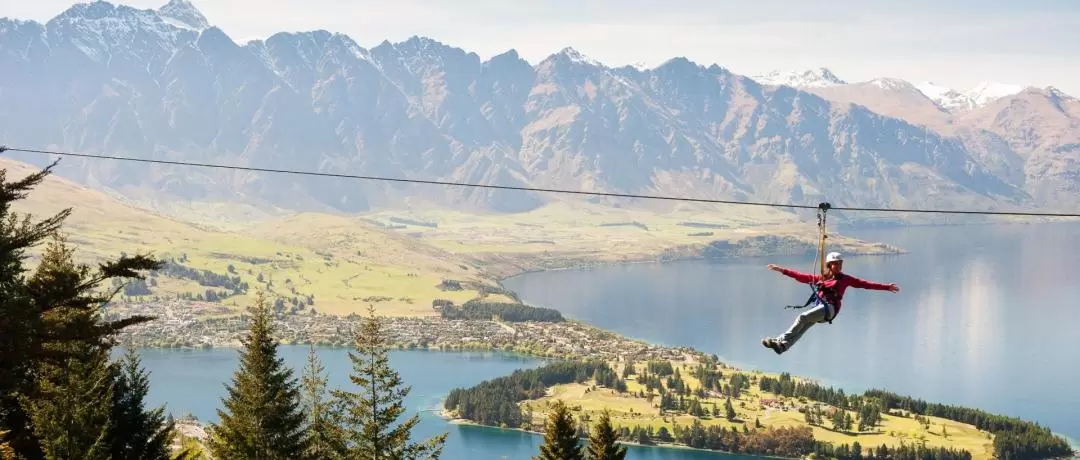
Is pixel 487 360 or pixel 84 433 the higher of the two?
pixel 84 433

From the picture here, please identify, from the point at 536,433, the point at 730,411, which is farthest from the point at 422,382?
the point at 730,411

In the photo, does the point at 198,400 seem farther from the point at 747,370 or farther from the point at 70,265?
the point at 70,265

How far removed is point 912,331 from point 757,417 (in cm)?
5732

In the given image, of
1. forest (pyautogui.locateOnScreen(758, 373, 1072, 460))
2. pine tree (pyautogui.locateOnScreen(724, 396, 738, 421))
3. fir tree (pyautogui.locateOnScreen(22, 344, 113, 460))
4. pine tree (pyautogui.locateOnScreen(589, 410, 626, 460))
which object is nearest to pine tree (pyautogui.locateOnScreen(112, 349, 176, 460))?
fir tree (pyautogui.locateOnScreen(22, 344, 113, 460))

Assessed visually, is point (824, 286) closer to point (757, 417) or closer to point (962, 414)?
point (757, 417)

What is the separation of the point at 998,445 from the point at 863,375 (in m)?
30.3

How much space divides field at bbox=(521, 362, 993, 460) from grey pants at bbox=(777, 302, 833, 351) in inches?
2410

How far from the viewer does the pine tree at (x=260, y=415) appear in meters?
21.7

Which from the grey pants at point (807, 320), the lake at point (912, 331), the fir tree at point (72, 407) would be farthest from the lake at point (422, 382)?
the grey pants at point (807, 320)

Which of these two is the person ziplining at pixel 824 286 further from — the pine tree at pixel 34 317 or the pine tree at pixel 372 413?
the pine tree at pixel 372 413

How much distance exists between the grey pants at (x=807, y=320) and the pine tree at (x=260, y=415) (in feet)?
38.9

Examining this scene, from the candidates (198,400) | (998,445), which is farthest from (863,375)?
(198,400)

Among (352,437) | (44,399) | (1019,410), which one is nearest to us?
(44,399)

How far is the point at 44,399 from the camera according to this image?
611 inches
